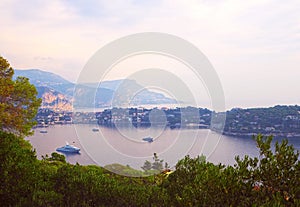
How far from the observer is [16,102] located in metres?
18.9

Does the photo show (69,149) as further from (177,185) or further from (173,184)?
(177,185)

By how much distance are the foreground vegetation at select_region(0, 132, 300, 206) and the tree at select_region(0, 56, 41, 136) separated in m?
8.82

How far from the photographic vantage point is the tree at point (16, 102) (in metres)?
17.9

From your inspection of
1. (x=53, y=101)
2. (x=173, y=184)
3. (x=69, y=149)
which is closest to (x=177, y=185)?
(x=173, y=184)

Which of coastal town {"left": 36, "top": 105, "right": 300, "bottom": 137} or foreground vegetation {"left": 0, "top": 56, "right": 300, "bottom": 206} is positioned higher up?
coastal town {"left": 36, "top": 105, "right": 300, "bottom": 137}

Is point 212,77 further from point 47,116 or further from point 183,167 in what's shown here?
point 47,116

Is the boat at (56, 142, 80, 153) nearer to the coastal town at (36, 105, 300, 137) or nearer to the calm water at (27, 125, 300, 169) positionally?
the coastal town at (36, 105, 300, 137)

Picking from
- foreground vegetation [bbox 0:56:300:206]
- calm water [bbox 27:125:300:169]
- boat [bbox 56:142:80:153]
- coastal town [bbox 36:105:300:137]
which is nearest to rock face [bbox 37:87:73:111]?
coastal town [bbox 36:105:300:137]

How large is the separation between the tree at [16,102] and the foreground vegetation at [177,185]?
28.9 feet

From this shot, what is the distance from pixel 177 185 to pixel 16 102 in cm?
1426

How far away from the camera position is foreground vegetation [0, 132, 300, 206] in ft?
16.9

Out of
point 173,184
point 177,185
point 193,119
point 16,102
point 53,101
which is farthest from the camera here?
point 53,101

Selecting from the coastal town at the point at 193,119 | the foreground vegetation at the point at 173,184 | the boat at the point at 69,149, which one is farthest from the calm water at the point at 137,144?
the boat at the point at 69,149

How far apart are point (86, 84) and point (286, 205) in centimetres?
948
